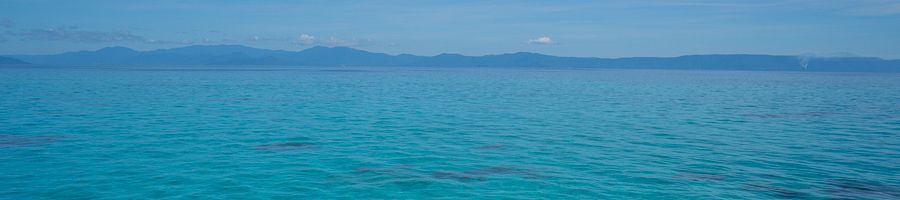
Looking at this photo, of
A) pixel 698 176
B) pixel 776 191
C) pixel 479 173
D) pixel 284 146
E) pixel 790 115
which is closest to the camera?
pixel 776 191

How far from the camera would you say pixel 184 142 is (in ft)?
79.8

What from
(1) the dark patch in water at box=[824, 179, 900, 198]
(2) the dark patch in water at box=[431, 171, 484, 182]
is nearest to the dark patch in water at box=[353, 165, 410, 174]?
(2) the dark patch in water at box=[431, 171, 484, 182]

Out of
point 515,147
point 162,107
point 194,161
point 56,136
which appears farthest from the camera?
point 162,107

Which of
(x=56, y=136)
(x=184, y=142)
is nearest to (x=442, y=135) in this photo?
(x=184, y=142)

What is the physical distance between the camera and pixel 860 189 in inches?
664

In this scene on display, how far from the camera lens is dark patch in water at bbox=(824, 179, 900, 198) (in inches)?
639

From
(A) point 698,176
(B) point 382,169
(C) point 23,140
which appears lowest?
(C) point 23,140

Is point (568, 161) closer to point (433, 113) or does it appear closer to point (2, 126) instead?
point (433, 113)

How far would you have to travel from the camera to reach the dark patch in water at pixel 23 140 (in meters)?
23.0

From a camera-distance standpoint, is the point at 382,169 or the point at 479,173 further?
the point at 382,169

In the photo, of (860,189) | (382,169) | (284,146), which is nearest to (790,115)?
(860,189)

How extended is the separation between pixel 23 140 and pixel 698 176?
2296 cm

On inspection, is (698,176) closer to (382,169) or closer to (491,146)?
(491,146)

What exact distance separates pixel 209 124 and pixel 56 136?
267 inches
